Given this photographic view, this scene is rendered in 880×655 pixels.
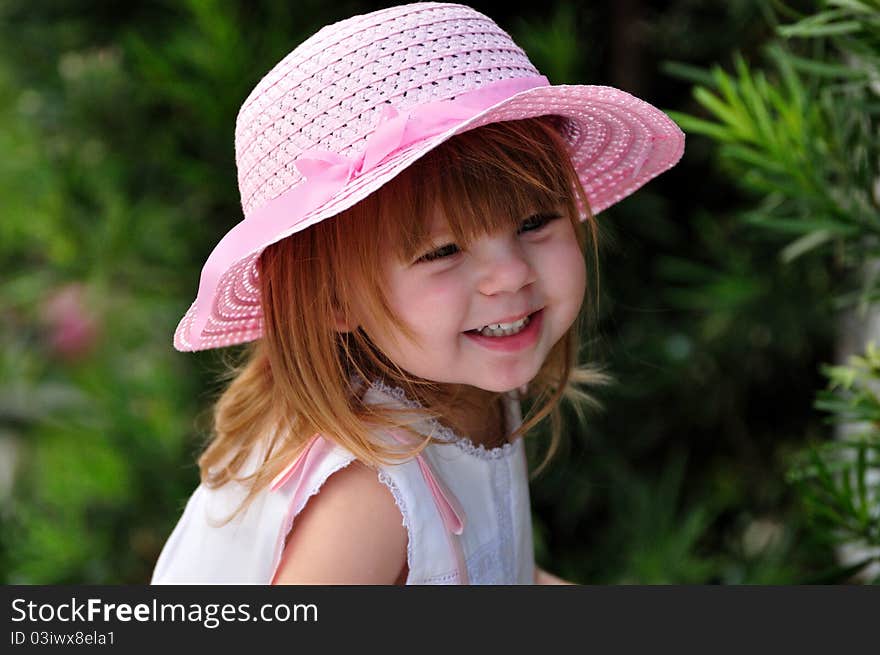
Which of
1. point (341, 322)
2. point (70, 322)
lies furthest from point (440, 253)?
point (70, 322)

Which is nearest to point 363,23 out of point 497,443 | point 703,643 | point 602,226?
point 497,443

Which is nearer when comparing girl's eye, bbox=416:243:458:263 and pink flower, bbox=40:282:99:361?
girl's eye, bbox=416:243:458:263

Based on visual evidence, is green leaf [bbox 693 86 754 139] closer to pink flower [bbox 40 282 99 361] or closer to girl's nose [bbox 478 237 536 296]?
girl's nose [bbox 478 237 536 296]

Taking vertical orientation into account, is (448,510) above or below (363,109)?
below

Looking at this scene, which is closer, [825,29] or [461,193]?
[461,193]

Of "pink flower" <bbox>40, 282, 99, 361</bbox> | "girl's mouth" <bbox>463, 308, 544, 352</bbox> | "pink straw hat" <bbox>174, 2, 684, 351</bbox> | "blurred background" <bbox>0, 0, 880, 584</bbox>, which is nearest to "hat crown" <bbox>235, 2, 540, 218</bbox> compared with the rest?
"pink straw hat" <bbox>174, 2, 684, 351</bbox>

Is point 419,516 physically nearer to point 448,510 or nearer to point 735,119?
point 448,510

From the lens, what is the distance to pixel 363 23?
112cm

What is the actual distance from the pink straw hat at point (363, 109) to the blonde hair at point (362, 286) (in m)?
0.05

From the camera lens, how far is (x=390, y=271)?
43.0 inches

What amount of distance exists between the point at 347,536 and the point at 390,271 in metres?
0.29

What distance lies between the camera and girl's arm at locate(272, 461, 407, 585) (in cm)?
111

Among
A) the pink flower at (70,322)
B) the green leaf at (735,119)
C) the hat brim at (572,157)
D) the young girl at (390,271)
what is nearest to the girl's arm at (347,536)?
the young girl at (390,271)

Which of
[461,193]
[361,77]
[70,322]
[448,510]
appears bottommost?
[448,510]
